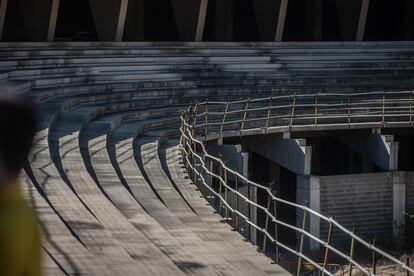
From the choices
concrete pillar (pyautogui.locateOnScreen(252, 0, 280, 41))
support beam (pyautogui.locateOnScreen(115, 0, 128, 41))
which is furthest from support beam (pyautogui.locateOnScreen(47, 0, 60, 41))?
concrete pillar (pyautogui.locateOnScreen(252, 0, 280, 41))

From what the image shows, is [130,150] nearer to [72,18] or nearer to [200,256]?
[200,256]

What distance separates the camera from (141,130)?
22375 millimetres

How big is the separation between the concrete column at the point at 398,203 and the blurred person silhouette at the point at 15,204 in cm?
2210

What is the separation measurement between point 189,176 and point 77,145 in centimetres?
228

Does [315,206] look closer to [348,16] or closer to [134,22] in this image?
[134,22]

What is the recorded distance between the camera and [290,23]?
125 ft

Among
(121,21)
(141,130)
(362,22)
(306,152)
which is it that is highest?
(121,21)

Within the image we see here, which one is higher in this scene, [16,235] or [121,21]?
[121,21]

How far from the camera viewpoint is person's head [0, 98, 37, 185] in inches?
117

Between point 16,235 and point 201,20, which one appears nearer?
point 16,235

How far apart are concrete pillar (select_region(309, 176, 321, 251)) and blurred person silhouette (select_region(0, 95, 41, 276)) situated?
69.4ft

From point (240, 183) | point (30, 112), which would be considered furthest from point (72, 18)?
point (30, 112)

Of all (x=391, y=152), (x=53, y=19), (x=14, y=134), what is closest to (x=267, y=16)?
(x=53, y=19)

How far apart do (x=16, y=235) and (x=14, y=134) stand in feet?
0.87
